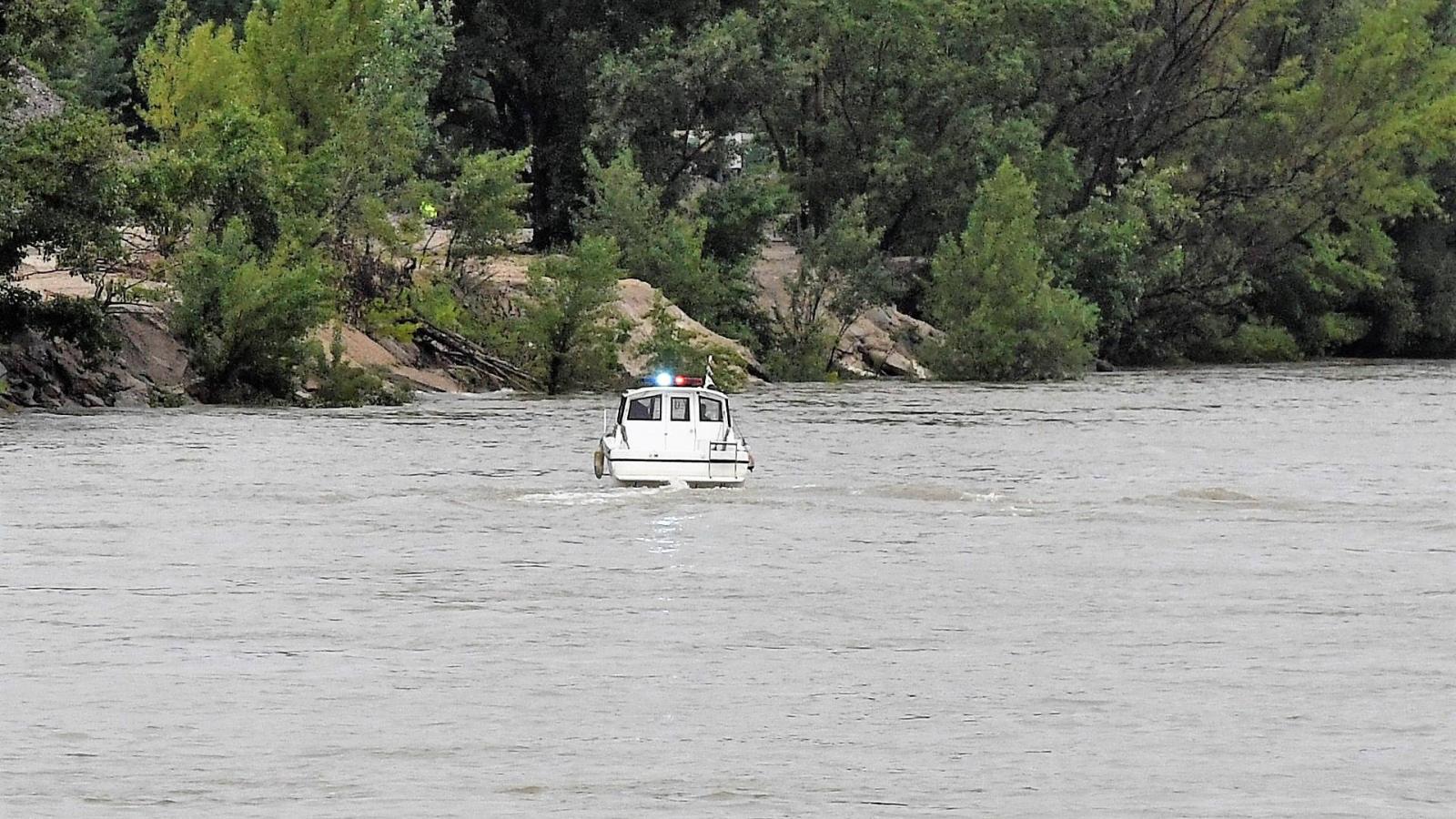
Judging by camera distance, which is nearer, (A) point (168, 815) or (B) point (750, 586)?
(A) point (168, 815)

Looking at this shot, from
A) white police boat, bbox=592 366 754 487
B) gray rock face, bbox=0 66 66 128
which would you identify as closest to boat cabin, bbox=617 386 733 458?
white police boat, bbox=592 366 754 487

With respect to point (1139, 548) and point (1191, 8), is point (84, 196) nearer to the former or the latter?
point (1139, 548)

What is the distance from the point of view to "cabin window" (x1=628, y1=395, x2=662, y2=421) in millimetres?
31297

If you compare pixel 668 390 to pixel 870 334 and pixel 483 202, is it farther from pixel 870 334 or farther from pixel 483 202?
pixel 870 334

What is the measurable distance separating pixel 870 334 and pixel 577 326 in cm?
1670

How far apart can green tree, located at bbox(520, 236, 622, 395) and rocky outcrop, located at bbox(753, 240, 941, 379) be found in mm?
12494

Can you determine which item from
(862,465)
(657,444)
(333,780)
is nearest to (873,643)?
(333,780)

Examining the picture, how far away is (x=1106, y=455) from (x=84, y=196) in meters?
17.9

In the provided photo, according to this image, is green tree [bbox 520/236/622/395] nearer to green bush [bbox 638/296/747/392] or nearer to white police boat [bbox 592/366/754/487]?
green bush [bbox 638/296/747/392]

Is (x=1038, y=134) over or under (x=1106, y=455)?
over

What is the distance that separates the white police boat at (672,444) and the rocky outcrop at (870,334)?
35959mm

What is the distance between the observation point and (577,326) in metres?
55.5

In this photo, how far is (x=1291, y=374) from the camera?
7162 cm

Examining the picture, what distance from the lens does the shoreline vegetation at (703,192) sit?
156 ft
